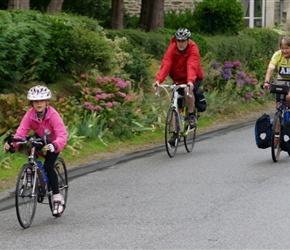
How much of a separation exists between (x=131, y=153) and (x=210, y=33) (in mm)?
14334


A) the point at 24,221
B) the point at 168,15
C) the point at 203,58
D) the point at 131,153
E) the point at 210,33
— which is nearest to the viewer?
the point at 24,221

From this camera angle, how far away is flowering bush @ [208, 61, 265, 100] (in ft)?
74.5

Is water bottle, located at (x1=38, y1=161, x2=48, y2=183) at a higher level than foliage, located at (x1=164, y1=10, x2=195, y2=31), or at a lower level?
lower

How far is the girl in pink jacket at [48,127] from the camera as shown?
370 inches

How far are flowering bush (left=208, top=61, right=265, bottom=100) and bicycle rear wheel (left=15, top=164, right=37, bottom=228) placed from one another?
13.4 meters

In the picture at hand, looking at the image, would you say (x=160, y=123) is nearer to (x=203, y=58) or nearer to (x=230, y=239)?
(x=203, y=58)

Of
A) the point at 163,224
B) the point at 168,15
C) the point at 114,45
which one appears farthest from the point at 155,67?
the point at 168,15

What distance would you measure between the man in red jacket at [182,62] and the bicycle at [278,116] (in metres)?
1.41

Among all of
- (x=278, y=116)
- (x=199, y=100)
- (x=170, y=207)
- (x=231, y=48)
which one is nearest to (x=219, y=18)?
(x=231, y=48)

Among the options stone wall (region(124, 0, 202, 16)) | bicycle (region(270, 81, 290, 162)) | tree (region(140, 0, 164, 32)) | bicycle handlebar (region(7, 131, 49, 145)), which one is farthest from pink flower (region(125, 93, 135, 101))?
stone wall (region(124, 0, 202, 16))

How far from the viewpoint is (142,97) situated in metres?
18.5

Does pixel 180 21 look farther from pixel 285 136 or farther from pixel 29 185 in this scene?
pixel 29 185

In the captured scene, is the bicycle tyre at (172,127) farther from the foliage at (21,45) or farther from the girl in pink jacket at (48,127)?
the girl in pink jacket at (48,127)

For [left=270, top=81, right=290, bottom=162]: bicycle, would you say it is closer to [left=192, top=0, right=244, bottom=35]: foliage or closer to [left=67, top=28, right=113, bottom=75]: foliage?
[left=67, top=28, right=113, bottom=75]: foliage
